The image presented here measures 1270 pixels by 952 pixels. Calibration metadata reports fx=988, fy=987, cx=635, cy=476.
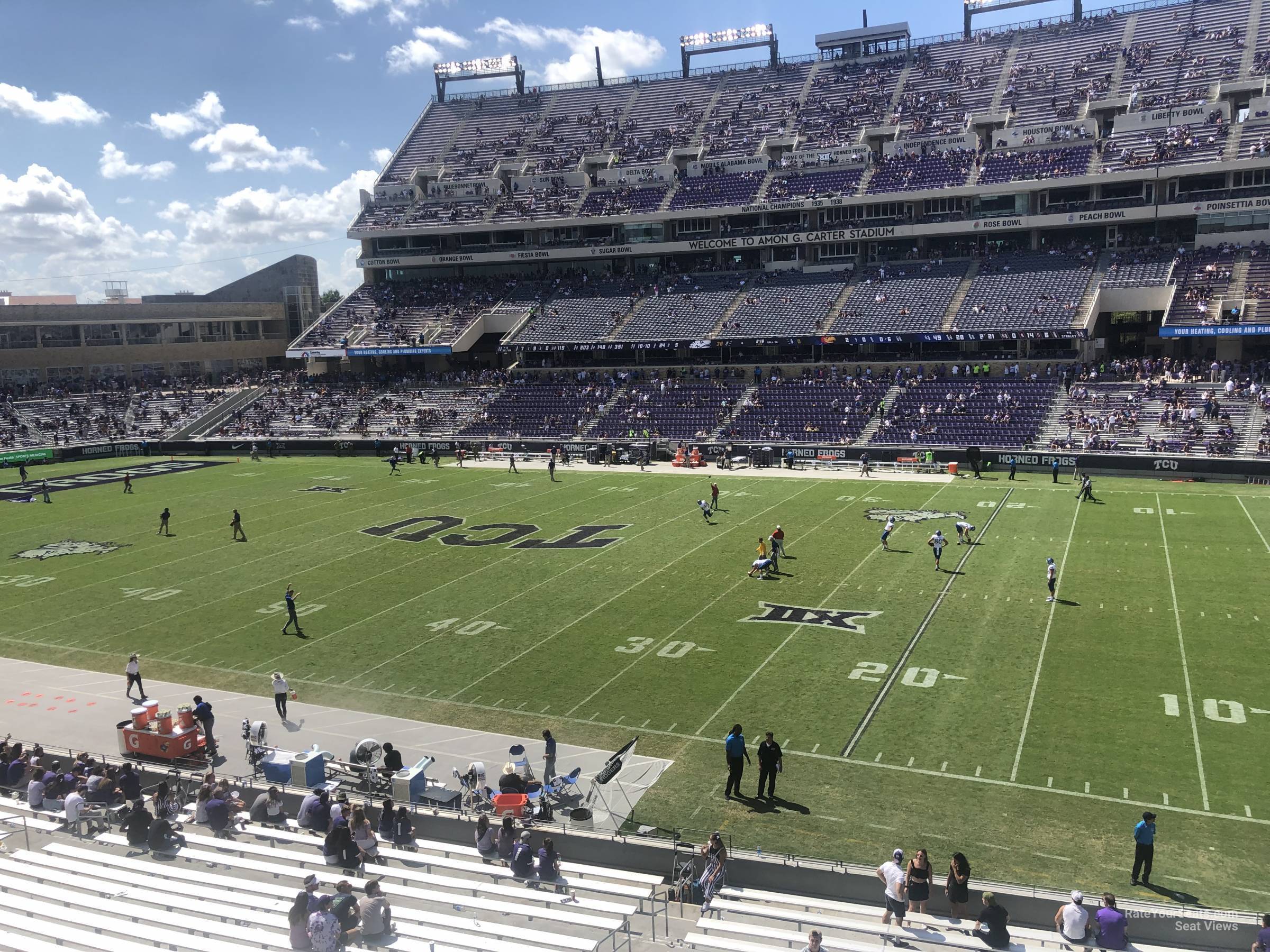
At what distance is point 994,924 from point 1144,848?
138 inches

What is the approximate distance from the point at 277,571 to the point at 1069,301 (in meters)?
44.9

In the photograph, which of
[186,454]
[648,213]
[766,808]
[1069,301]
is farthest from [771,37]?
[766,808]

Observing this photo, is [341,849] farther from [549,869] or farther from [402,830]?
[549,869]

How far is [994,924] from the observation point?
1034 centimetres

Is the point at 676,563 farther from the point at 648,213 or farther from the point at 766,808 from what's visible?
the point at 648,213

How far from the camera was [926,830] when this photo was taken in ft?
46.4

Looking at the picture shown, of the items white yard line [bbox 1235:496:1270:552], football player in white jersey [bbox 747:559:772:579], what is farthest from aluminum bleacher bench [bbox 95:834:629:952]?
white yard line [bbox 1235:496:1270:552]

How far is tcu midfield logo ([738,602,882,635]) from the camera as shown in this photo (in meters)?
23.5

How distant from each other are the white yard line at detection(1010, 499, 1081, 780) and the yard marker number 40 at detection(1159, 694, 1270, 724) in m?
2.27

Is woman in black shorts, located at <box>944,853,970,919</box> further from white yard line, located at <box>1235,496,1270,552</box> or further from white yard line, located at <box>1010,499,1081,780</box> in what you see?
white yard line, located at <box>1235,496,1270,552</box>

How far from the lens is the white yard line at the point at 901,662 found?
17438 millimetres

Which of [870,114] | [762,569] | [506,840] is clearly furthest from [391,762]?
[870,114]

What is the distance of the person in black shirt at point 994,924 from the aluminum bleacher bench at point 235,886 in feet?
12.5

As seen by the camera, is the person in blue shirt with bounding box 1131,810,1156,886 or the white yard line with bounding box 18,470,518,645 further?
the white yard line with bounding box 18,470,518,645
